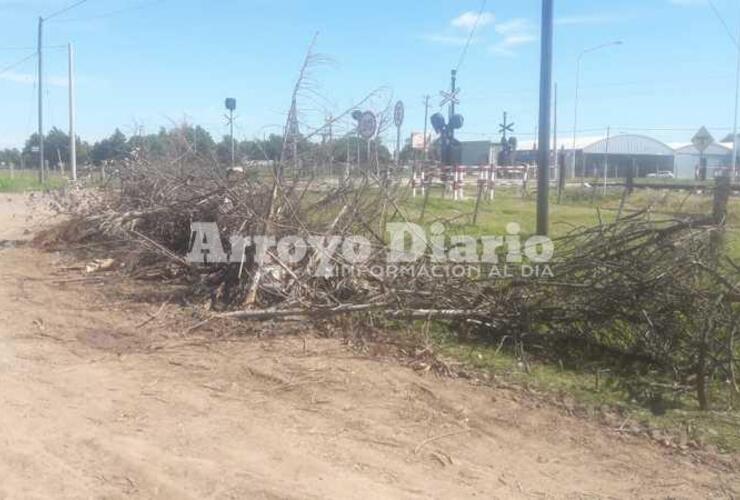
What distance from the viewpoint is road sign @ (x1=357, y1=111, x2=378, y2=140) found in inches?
345

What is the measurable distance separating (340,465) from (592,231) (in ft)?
12.8

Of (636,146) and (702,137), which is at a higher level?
(636,146)

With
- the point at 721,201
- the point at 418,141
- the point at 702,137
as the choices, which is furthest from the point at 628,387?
the point at 702,137

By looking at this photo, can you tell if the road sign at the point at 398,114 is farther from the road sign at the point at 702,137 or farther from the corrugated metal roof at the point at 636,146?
the corrugated metal roof at the point at 636,146

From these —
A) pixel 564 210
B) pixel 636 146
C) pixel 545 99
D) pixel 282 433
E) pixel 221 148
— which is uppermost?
pixel 636 146

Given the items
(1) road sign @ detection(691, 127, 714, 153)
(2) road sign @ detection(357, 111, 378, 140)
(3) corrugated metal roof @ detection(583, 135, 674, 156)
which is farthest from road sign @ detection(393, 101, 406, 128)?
(3) corrugated metal roof @ detection(583, 135, 674, 156)

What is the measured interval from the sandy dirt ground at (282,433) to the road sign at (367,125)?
10.9 feet

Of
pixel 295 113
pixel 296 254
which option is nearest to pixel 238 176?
pixel 295 113

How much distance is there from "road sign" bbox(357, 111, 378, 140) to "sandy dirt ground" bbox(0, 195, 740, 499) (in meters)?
3.33

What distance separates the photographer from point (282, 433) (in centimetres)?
448

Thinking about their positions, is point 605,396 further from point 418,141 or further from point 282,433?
point 418,141

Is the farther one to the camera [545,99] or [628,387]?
[545,99]

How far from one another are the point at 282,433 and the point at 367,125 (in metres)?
5.24

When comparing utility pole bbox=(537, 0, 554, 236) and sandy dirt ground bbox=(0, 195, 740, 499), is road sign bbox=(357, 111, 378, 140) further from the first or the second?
sandy dirt ground bbox=(0, 195, 740, 499)
